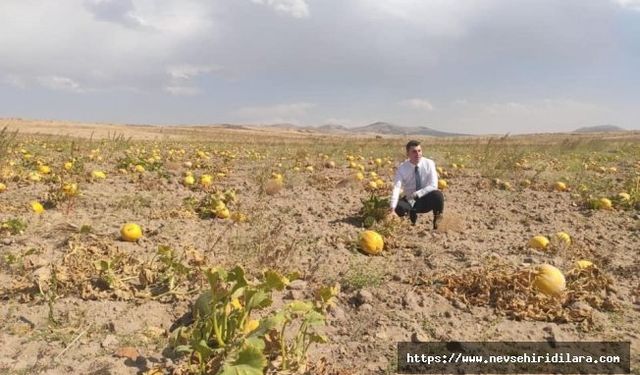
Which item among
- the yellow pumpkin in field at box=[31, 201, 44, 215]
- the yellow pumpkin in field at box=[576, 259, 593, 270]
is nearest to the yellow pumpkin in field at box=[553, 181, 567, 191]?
the yellow pumpkin in field at box=[576, 259, 593, 270]

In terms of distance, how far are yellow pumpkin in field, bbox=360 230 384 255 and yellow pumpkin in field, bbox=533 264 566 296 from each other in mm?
1846

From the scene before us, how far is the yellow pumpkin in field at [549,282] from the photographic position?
4.23 metres

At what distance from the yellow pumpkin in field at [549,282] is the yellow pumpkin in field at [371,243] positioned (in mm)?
1846

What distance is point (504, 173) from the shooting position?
12.5m

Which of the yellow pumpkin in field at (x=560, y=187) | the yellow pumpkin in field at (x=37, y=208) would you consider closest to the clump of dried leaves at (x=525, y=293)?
the yellow pumpkin in field at (x=37, y=208)

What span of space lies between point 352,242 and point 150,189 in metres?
4.64

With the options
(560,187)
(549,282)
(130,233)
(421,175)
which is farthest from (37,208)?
(560,187)

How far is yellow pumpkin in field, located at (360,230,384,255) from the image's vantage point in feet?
18.4

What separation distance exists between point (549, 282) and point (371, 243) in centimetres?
199

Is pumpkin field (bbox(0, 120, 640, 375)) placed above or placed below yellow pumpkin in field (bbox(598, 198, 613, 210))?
below

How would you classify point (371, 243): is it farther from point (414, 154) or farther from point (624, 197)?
point (624, 197)

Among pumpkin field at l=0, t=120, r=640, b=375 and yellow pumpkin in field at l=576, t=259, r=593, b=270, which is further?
yellow pumpkin in field at l=576, t=259, r=593, b=270

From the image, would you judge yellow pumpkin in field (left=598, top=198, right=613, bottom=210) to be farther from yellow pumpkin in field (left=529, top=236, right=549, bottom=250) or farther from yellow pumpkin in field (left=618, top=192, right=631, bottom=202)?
yellow pumpkin in field (left=529, top=236, right=549, bottom=250)

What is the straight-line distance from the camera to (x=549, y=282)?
13.9 feet
